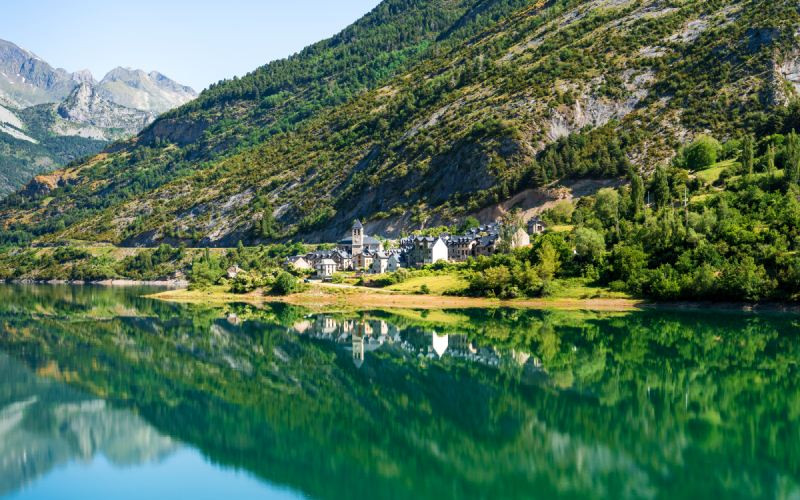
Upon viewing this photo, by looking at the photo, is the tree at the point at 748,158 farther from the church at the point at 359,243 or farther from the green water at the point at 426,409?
the church at the point at 359,243

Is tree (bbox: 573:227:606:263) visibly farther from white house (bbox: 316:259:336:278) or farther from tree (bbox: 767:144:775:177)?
white house (bbox: 316:259:336:278)

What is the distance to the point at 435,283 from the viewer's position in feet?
332

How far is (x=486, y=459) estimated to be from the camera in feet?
109

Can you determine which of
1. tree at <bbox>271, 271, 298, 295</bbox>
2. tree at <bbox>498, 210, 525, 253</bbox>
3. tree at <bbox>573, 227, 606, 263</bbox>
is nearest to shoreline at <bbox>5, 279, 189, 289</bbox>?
tree at <bbox>271, 271, 298, 295</bbox>

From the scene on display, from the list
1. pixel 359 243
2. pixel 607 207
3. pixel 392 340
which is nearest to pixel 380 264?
pixel 359 243

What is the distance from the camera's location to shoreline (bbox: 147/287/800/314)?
80.4 meters

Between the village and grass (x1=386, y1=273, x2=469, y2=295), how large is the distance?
28.3 feet

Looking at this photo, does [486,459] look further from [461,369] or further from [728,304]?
[728,304]

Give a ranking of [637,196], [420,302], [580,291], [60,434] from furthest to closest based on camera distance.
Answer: [637,196] < [420,302] < [580,291] < [60,434]

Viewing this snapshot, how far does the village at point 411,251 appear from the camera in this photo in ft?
385

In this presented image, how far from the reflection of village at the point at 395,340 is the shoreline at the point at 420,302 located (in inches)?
502

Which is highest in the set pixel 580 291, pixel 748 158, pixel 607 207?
pixel 748 158

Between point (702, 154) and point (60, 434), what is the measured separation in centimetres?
10342

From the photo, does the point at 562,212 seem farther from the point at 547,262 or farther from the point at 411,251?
the point at 547,262
